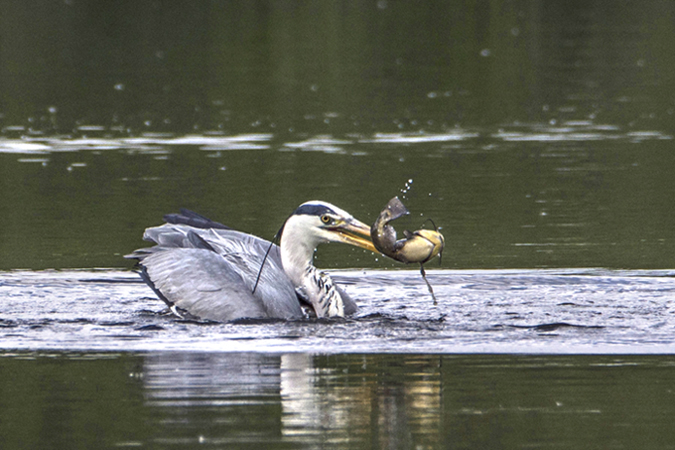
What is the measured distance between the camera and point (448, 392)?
802cm

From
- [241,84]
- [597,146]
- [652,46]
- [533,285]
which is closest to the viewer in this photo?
[533,285]

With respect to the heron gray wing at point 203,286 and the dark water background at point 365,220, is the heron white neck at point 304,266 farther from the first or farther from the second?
the heron gray wing at point 203,286

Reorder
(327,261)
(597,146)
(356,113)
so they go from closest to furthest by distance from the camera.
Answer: (327,261) < (597,146) < (356,113)

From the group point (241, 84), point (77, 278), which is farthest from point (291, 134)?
point (77, 278)

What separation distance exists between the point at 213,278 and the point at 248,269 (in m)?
0.39

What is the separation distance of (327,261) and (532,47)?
76.8 ft

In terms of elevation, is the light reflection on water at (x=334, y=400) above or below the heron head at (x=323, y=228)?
below

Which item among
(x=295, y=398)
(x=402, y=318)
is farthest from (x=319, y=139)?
(x=295, y=398)

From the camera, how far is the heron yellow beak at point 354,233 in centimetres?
1061

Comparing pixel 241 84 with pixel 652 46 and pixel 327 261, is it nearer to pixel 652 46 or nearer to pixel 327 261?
pixel 652 46

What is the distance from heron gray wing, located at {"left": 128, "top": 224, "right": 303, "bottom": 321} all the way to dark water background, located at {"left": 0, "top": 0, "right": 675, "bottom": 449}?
0.22 meters

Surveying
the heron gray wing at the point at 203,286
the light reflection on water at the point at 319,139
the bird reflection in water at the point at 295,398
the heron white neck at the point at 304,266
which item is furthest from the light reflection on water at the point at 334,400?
the light reflection on water at the point at 319,139

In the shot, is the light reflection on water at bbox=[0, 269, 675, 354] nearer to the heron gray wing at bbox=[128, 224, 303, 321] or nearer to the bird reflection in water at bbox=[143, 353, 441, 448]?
the heron gray wing at bbox=[128, 224, 303, 321]

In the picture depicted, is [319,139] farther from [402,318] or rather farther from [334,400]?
[334,400]
